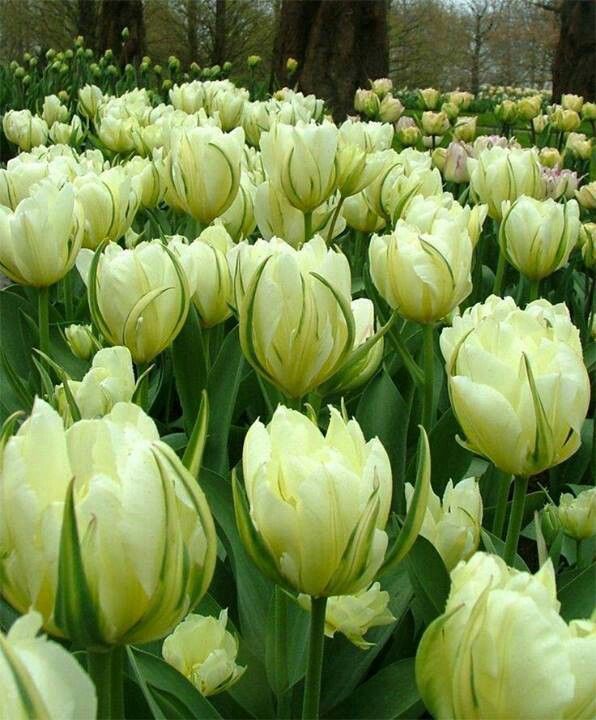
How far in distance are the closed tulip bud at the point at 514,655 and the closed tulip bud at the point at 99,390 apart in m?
0.52

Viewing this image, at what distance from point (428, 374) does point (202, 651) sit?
0.55 metres

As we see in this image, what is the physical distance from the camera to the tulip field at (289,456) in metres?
0.55

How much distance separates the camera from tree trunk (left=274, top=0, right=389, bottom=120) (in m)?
6.08

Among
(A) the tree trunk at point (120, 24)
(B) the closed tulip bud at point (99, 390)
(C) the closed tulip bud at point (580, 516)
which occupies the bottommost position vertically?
(C) the closed tulip bud at point (580, 516)

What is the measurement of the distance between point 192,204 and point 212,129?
123 millimetres

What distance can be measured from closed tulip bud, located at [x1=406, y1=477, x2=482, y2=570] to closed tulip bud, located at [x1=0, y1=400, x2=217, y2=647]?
0.40 metres

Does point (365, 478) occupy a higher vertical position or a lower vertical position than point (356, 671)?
higher

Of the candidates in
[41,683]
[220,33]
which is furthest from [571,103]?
[220,33]

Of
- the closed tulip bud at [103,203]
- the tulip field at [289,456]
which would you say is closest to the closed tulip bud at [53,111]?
the tulip field at [289,456]

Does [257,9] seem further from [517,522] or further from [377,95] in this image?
[517,522]

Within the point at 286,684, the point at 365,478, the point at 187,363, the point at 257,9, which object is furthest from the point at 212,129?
Answer: the point at 257,9

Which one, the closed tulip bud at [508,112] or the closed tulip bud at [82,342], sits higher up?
the closed tulip bud at [508,112]

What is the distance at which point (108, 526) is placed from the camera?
1.78 feet

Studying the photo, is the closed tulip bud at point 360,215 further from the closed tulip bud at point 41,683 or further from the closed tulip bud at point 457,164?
the closed tulip bud at point 41,683
